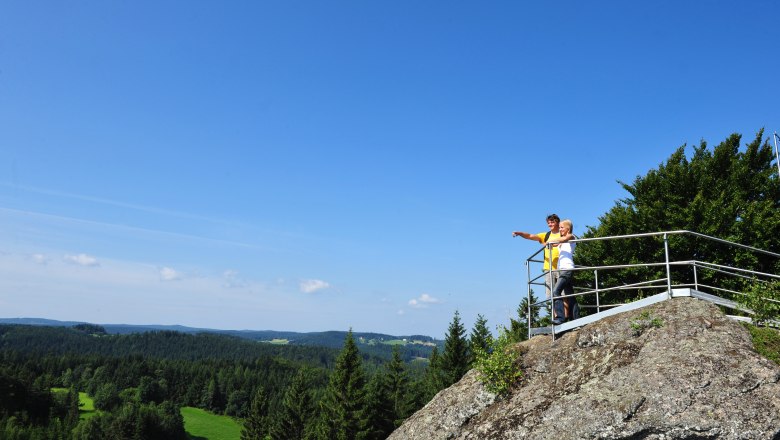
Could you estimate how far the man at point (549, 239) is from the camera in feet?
38.1

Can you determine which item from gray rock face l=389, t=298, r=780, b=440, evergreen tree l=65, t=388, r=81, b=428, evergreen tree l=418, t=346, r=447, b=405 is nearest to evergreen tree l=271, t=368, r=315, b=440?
evergreen tree l=418, t=346, r=447, b=405

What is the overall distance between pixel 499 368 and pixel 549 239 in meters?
3.55

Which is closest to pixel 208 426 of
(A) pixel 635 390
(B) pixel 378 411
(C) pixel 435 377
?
(B) pixel 378 411

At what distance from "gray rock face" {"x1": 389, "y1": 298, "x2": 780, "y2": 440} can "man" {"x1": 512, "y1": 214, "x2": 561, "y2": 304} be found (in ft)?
5.59

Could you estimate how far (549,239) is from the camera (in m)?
11.7

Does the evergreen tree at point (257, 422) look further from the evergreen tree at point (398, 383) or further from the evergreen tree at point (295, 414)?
the evergreen tree at point (398, 383)

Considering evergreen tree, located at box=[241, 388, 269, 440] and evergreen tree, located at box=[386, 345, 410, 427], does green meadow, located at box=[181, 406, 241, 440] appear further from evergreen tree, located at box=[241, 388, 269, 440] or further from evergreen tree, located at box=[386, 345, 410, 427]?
evergreen tree, located at box=[386, 345, 410, 427]

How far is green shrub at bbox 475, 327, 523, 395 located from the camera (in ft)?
32.0

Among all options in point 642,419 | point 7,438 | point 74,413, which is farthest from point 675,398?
point 74,413

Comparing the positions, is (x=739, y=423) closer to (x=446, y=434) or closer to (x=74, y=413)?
(x=446, y=434)

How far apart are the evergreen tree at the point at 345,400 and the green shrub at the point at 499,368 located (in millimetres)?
41389

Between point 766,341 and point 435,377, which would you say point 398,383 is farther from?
point 766,341

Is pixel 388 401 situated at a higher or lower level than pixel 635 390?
lower

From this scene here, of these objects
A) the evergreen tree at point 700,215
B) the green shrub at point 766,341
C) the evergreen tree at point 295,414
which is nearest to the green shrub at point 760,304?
the green shrub at point 766,341
